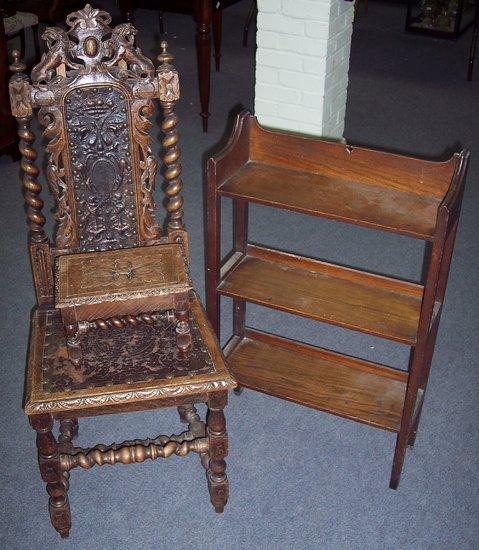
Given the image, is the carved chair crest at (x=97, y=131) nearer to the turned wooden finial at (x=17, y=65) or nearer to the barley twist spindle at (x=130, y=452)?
the turned wooden finial at (x=17, y=65)

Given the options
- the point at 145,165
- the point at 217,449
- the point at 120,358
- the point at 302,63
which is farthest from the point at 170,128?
the point at 302,63

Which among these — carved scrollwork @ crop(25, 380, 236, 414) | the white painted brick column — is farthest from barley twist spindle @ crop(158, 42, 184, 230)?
the white painted brick column

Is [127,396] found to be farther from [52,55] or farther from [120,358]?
[52,55]

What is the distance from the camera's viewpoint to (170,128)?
1.88m

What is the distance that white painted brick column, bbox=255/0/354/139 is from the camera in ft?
10.2

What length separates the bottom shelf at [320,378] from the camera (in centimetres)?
213

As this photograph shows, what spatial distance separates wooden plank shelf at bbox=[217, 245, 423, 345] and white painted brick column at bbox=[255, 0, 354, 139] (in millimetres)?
1255

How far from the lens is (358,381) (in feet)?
7.39

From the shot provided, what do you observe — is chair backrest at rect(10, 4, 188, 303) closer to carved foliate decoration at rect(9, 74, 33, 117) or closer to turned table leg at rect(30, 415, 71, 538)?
carved foliate decoration at rect(9, 74, 33, 117)

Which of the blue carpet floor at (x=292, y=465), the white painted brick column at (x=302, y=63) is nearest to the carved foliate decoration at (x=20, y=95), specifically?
the blue carpet floor at (x=292, y=465)

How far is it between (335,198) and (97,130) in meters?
0.66

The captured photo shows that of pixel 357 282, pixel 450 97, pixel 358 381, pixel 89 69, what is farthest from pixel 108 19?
pixel 450 97

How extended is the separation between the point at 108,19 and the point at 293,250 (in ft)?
5.56

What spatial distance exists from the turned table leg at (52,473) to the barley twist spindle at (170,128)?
2.11ft
